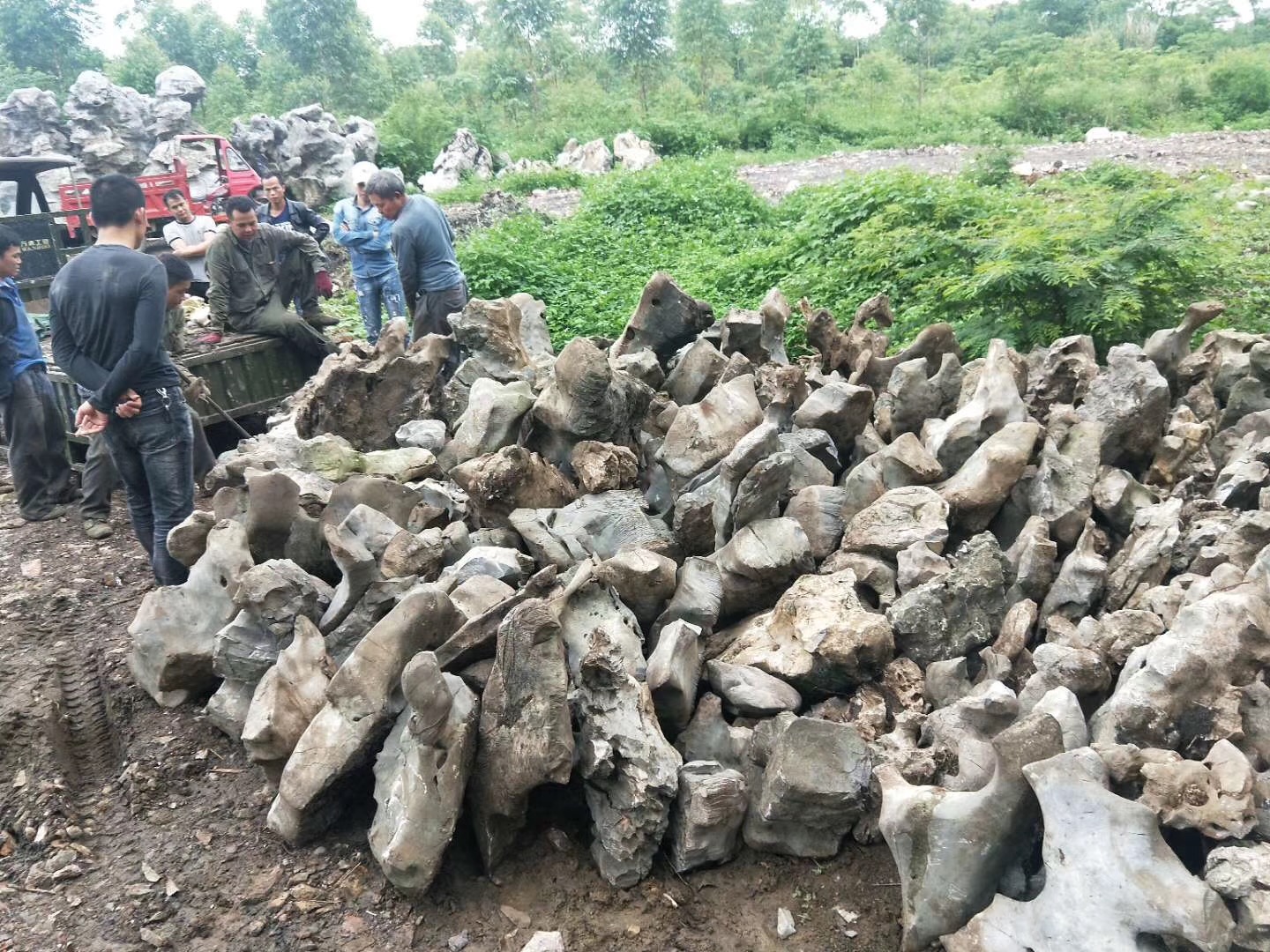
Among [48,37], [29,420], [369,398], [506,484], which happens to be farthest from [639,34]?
[506,484]

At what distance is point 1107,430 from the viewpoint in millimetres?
3783

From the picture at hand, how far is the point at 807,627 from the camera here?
9.97 feet

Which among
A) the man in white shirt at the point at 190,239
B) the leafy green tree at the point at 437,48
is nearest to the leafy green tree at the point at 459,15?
the leafy green tree at the point at 437,48

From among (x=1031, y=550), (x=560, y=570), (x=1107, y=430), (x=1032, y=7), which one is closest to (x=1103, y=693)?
(x=1031, y=550)

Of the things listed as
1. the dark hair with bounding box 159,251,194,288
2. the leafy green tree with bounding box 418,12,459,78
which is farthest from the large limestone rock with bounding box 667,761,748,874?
the leafy green tree with bounding box 418,12,459,78

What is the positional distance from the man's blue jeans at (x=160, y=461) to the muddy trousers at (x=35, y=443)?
200cm

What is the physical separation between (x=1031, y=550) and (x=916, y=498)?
0.43 metres

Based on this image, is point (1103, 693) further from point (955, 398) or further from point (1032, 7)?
point (1032, 7)

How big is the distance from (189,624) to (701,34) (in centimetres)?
3430

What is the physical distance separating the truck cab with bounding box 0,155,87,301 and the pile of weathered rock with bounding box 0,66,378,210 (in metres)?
7.30

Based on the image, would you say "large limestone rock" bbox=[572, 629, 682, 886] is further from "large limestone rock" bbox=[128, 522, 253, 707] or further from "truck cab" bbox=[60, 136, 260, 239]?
"truck cab" bbox=[60, 136, 260, 239]

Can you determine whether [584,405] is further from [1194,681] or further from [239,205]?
[239,205]

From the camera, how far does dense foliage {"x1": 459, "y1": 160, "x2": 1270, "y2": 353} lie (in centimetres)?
527

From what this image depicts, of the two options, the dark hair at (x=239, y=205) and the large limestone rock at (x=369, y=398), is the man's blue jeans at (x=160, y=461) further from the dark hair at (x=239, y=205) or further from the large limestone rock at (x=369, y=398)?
the dark hair at (x=239, y=205)
